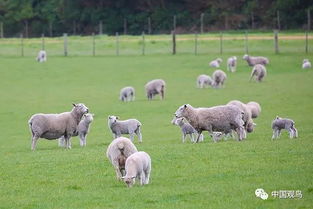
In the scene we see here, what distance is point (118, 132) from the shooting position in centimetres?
2592

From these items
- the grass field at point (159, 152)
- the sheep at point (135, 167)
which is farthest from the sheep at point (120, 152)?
the sheep at point (135, 167)

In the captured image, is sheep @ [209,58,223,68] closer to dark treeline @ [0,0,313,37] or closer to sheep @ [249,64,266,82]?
sheep @ [249,64,266,82]

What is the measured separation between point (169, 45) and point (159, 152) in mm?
47565

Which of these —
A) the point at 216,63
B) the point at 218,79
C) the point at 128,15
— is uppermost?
the point at 128,15

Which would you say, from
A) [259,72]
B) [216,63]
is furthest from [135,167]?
[216,63]

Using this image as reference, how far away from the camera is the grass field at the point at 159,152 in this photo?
1543cm

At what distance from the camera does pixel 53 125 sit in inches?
961

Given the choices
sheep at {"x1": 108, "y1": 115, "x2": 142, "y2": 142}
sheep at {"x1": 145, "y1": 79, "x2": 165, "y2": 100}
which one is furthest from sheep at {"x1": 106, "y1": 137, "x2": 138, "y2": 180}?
sheep at {"x1": 145, "y1": 79, "x2": 165, "y2": 100}

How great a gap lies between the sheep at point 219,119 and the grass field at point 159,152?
2.17ft

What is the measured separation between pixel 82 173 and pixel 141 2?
240 ft

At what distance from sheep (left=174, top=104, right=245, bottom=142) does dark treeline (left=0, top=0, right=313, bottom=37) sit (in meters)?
60.8

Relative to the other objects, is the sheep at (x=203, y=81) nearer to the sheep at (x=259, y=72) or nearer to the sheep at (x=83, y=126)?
the sheep at (x=259, y=72)

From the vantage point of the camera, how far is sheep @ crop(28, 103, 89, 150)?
24.3m

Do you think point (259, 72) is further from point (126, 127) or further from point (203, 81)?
point (126, 127)
